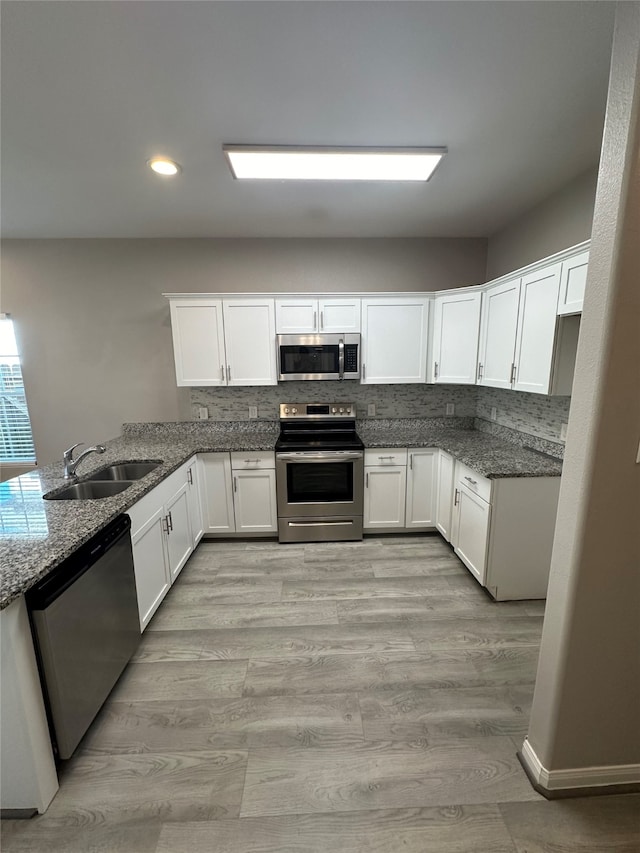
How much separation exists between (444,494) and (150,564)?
230 centimetres

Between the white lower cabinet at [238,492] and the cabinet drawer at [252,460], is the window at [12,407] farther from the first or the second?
the cabinet drawer at [252,460]

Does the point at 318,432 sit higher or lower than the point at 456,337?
lower

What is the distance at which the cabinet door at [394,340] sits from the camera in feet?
10.2

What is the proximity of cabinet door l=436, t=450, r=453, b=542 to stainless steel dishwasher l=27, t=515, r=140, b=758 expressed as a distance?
2342mm

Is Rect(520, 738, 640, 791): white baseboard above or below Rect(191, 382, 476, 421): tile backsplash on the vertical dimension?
below

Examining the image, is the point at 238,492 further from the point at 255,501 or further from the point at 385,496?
the point at 385,496

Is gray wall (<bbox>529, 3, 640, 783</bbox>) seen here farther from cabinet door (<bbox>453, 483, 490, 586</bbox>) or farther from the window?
the window

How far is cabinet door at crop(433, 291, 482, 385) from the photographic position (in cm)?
284

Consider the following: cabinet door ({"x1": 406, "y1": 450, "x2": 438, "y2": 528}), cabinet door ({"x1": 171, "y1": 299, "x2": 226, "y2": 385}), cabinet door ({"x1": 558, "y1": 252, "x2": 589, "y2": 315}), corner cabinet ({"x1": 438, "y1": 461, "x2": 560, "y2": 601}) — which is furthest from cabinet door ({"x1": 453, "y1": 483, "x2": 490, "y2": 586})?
cabinet door ({"x1": 171, "y1": 299, "x2": 226, "y2": 385})

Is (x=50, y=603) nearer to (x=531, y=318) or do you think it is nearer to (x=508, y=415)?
(x=531, y=318)

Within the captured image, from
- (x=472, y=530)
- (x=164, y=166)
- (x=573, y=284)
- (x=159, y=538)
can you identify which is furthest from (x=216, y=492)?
(x=573, y=284)

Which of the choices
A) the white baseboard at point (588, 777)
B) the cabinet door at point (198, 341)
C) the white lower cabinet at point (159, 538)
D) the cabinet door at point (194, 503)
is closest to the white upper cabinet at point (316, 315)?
the cabinet door at point (198, 341)

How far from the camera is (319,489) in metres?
3.04

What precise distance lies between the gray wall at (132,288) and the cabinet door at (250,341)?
0.41 metres
